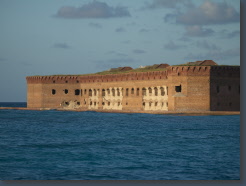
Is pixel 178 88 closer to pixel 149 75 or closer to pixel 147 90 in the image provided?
pixel 149 75

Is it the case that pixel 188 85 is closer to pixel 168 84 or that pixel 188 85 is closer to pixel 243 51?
pixel 168 84

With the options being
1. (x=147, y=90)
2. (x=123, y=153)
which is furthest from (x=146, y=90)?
(x=123, y=153)

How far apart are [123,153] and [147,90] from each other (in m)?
31.8

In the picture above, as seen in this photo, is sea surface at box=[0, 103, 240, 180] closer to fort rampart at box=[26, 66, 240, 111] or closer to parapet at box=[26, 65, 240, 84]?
fort rampart at box=[26, 66, 240, 111]

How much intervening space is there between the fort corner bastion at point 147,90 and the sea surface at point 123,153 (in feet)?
36.2

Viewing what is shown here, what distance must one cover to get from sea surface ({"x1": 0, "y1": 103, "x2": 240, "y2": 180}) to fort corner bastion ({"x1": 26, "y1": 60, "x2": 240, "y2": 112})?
36.2 ft

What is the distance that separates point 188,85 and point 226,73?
161 inches

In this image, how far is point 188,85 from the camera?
4616cm

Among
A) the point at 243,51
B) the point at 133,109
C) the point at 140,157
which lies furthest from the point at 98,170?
the point at 133,109

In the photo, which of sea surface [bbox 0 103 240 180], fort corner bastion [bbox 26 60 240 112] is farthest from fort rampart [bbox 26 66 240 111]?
sea surface [bbox 0 103 240 180]

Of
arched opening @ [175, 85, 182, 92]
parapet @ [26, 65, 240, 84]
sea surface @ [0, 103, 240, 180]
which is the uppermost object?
parapet @ [26, 65, 240, 84]

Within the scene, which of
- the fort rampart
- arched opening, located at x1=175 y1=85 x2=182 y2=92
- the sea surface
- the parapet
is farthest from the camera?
arched opening, located at x1=175 y1=85 x2=182 y2=92

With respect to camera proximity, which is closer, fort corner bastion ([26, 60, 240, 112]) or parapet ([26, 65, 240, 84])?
fort corner bastion ([26, 60, 240, 112])

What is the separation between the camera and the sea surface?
665 inches
